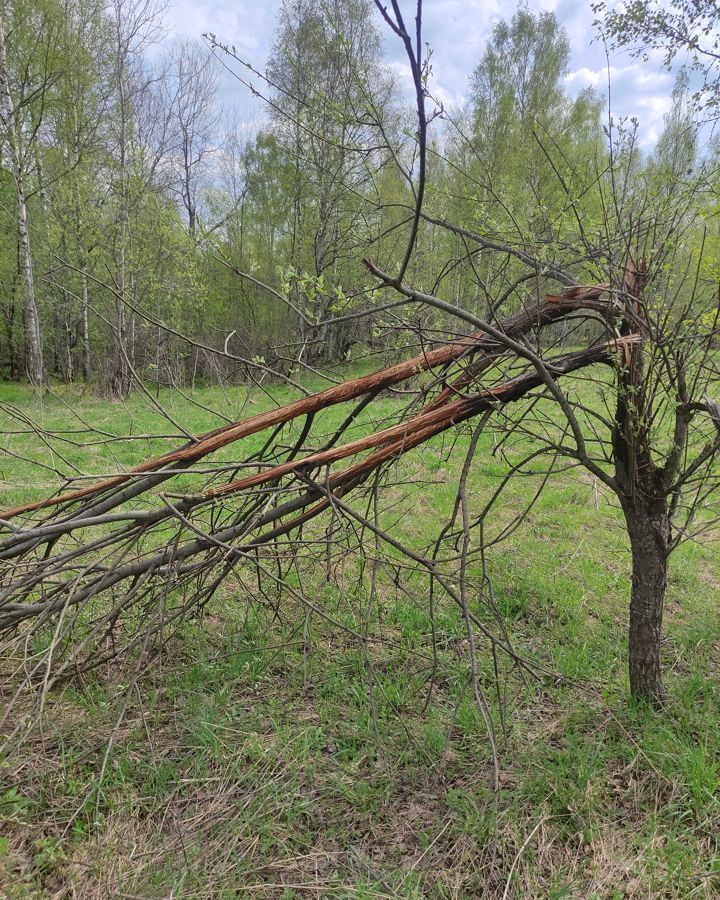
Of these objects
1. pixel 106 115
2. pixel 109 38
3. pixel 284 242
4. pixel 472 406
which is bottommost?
pixel 472 406

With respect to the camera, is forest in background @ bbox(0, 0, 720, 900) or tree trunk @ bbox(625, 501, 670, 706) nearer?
forest in background @ bbox(0, 0, 720, 900)

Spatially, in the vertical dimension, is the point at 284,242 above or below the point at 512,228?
above

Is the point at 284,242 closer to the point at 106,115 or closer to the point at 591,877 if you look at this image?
the point at 106,115

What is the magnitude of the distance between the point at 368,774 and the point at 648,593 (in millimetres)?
1460

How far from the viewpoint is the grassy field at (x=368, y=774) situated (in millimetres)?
1663

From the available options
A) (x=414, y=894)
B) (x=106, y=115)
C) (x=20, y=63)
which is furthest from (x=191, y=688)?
(x=106, y=115)

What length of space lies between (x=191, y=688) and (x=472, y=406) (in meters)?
1.99

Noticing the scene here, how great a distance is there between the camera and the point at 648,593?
229 cm

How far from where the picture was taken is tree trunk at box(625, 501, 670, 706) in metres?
2.23

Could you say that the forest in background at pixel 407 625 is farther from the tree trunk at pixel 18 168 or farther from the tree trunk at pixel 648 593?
the tree trunk at pixel 18 168

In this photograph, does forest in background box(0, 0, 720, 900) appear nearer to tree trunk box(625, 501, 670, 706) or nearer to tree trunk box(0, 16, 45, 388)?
tree trunk box(625, 501, 670, 706)

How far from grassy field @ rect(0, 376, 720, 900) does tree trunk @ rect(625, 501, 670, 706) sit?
0.14m

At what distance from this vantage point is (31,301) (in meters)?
11.8

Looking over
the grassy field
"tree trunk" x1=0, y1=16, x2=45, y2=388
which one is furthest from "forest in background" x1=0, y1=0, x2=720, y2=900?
"tree trunk" x1=0, y1=16, x2=45, y2=388
